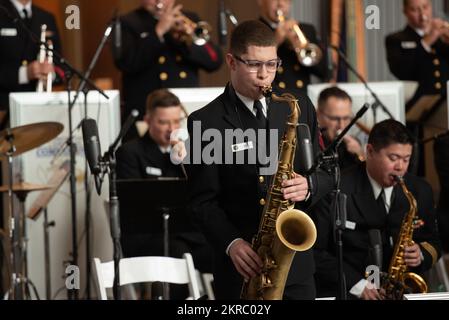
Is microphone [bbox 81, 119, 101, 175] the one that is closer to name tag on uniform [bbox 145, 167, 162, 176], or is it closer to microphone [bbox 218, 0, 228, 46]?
name tag on uniform [bbox 145, 167, 162, 176]

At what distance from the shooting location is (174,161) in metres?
5.64

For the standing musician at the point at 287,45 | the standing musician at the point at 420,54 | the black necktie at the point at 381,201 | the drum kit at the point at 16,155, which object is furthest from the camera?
the standing musician at the point at 420,54

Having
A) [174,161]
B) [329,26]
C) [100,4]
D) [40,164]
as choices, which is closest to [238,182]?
[174,161]

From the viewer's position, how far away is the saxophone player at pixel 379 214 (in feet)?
15.6

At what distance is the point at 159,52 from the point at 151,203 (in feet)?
5.25

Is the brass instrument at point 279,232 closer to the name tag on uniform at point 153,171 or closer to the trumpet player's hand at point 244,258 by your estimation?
the trumpet player's hand at point 244,258

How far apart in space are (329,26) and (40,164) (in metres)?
2.93

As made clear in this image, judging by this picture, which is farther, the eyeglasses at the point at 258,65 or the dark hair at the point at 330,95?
the dark hair at the point at 330,95

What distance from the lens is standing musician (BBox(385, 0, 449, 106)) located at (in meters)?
6.89

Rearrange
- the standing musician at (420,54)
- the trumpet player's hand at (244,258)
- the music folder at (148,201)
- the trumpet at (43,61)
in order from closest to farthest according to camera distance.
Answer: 1. the trumpet player's hand at (244,258)
2. the music folder at (148,201)
3. the trumpet at (43,61)
4. the standing musician at (420,54)

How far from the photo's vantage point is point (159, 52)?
21.3 ft

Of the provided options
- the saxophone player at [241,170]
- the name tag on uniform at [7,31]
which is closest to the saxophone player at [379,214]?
the saxophone player at [241,170]

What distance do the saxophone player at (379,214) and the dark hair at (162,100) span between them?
124 cm
